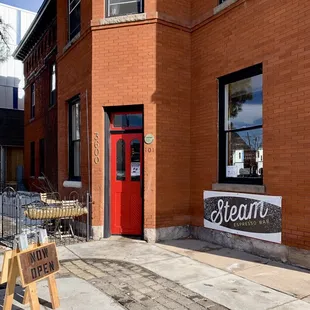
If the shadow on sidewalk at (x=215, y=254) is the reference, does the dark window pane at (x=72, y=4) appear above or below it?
above

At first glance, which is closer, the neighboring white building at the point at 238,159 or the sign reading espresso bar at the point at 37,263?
the sign reading espresso bar at the point at 37,263

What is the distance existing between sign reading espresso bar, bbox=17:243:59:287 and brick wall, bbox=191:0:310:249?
3.75m

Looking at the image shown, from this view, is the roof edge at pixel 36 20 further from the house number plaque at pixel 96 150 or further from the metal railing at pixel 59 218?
the metal railing at pixel 59 218

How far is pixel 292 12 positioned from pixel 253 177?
291cm

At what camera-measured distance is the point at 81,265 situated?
5527 mm

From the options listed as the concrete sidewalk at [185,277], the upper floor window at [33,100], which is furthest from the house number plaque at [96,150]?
the upper floor window at [33,100]

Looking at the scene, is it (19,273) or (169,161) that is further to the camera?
(169,161)

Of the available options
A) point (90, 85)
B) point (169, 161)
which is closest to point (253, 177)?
point (169, 161)

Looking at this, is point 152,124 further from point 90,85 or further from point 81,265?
point 81,265

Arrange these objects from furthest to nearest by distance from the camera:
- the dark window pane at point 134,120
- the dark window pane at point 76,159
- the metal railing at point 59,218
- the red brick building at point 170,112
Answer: the dark window pane at point 76,159 → the dark window pane at point 134,120 → the metal railing at point 59,218 → the red brick building at point 170,112

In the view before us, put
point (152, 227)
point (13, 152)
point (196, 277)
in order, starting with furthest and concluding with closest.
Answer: point (13, 152)
point (152, 227)
point (196, 277)

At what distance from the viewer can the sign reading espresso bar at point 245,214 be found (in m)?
5.70

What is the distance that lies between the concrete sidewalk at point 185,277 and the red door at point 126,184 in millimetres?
683

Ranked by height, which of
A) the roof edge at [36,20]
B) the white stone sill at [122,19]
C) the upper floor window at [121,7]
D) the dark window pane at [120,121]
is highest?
the roof edge at [36,20]
